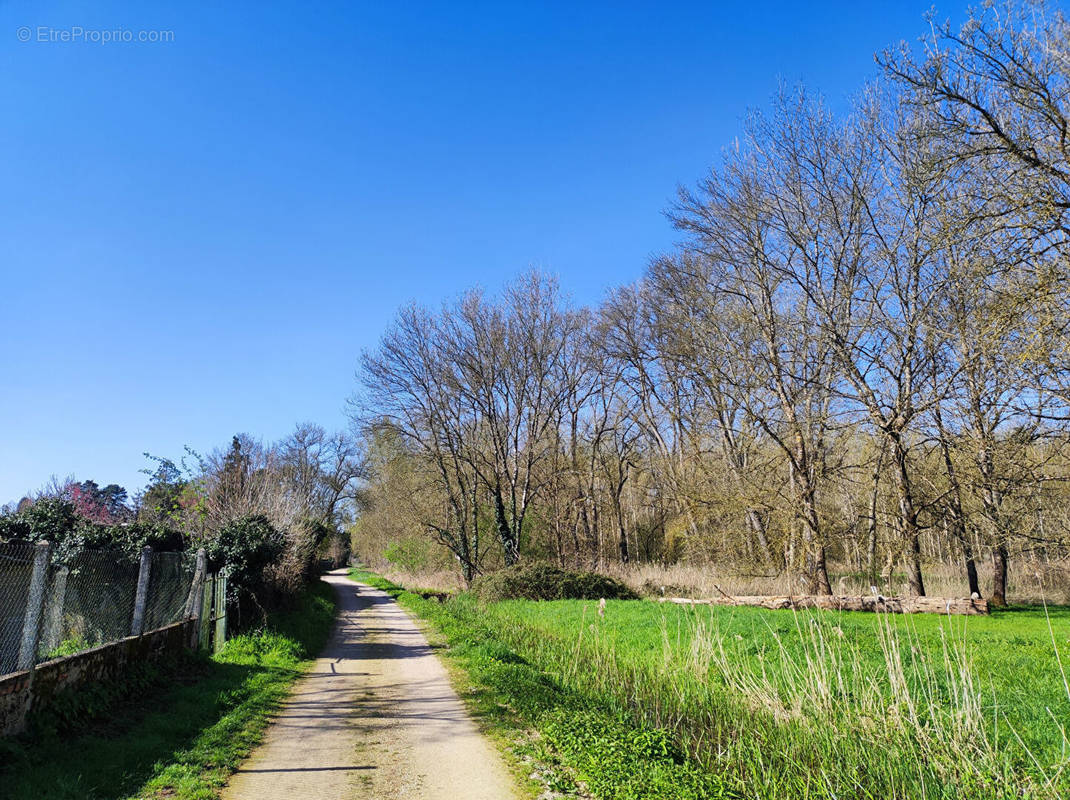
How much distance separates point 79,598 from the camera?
26.4ft

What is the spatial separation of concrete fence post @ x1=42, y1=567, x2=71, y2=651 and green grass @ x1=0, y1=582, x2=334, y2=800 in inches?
46.2

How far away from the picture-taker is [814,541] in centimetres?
1848

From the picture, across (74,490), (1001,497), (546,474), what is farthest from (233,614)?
(546,474)

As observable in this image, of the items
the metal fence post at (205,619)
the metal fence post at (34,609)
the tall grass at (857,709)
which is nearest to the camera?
the tall grass at (857,709)

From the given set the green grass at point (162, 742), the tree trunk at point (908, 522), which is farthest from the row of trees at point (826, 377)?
the green grass at point (162, 742)

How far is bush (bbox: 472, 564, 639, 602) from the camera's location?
23.1 m

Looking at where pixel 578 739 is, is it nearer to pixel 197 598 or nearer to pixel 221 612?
pixel 197 598

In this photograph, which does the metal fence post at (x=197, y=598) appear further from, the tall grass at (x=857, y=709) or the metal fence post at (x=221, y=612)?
the tall grass at (x=857, y=709)

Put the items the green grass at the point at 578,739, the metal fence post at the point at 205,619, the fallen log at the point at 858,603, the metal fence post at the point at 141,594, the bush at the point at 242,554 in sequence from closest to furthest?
the green grass at the point at 578,739 → the metal fence post at the point at 141,594 → the metal fence post at the point at 205,619 → the bush at the point at 242,554 → the fallen log at the point at 858,603

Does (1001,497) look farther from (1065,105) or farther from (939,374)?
(1065,105)

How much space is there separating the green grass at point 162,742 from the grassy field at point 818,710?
10.1ft

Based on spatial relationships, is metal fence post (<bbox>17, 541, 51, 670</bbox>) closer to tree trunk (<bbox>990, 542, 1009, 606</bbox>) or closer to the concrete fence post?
the concrete fence post

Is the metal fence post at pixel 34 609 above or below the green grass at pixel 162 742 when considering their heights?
above

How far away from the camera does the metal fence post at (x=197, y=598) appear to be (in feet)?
37.7
